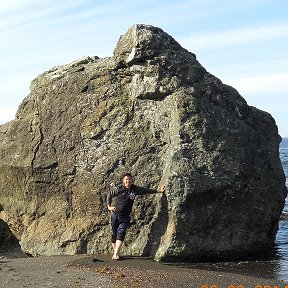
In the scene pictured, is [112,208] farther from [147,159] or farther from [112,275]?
[112,275]

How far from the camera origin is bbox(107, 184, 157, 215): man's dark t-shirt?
12.3 meters

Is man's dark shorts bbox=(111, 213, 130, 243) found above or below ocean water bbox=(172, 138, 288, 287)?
above

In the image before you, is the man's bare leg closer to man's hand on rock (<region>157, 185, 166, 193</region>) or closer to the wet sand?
the wet sand

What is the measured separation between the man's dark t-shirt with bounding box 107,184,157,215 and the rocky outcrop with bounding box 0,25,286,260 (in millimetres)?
395

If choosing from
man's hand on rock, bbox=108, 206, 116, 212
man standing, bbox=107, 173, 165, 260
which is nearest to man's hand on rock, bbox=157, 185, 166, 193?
man standing, bbox=107, 173, 165, 260

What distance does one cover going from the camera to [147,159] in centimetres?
1292

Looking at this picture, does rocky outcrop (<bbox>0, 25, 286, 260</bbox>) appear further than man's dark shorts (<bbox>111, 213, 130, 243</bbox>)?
Yes

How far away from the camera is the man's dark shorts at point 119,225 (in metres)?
12.1

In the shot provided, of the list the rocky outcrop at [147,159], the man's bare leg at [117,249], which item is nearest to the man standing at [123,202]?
the man's bare leg at [117,249]

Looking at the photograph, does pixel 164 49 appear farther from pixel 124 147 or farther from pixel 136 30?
pixel 124 147

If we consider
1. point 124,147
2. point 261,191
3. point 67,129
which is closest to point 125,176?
point 124,147

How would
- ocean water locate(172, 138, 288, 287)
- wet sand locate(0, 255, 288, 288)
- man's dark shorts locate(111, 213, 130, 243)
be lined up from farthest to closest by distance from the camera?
man's dark shorts locate(111, 213, 130, 243) → ocean water locate(172, 138, 288, 287) → wet sand locate(0, 255, 288, 288)

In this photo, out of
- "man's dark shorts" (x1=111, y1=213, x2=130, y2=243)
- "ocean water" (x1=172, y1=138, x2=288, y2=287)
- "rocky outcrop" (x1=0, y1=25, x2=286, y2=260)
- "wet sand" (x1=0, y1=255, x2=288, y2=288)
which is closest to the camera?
"wet sand" (x1=0, y1=255, x2=288, y2=288)

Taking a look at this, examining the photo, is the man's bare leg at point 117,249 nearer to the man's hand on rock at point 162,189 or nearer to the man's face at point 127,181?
the man's face at point 127,181
